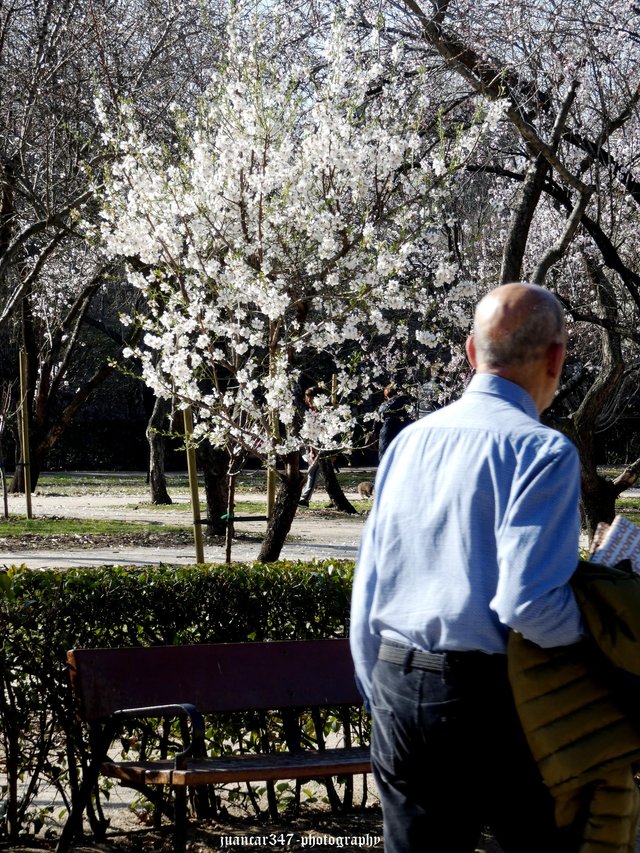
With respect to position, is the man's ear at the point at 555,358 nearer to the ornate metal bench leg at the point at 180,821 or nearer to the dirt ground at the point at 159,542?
the ornate metal bench leg at the point at 180,821

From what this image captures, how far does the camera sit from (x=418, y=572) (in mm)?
2535

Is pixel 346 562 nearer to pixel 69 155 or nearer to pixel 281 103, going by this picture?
pixel 281 103

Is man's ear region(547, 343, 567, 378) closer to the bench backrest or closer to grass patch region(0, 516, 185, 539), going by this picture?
the bench backrest

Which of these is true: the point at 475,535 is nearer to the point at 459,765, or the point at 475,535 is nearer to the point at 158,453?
the point at 459,765

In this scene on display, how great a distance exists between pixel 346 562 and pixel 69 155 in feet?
24.7

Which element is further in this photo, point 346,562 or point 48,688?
point 346,562

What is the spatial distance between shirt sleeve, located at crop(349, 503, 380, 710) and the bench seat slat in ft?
4.68

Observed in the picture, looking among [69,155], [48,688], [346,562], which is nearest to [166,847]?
[48,688]

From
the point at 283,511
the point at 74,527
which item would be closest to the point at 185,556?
the point at 74,527

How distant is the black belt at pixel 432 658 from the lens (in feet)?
7.93

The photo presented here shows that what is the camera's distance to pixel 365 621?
2.70 m

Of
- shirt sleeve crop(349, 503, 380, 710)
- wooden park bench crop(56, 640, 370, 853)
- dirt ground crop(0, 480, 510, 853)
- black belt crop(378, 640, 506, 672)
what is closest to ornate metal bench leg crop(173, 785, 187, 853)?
wooden park bench crop(56, 640, 370, 853)

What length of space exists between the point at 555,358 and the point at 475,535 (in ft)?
1.60

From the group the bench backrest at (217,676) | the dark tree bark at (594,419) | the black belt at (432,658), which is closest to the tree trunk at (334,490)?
the dark tree bark at (594,419)
